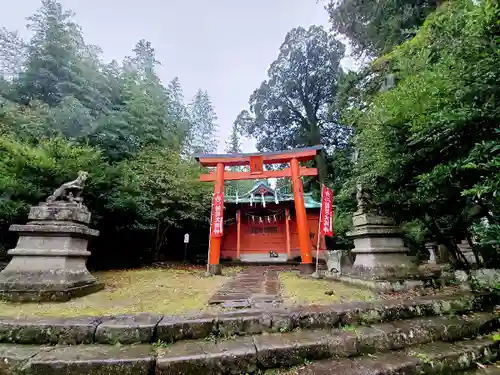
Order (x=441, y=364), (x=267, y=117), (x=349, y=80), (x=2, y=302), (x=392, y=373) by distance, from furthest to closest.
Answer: (x=267, y=117)
(x=349, y=80)
(x=2, y=302)
(x=441, y=364)
(x=392, y=373)

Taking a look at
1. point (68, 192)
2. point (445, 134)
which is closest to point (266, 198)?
point (68, 192)

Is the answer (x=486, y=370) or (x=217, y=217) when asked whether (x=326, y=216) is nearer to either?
(x=217, y=217)

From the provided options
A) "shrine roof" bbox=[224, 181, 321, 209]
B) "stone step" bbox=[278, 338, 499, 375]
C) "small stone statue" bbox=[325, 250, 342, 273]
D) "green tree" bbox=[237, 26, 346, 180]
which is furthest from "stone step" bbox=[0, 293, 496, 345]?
"green tree" bbox=[237, 26, 346, 180]

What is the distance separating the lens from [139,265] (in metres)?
11.1

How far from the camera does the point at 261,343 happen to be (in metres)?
2.30

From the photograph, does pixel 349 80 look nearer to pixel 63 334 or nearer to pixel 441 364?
pixel 441 364

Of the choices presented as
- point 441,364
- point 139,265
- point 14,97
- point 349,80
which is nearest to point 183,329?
point 441,364

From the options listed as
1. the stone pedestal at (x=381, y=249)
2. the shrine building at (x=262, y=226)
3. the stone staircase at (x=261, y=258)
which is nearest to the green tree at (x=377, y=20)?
the stone pedestal at (x=381, y=249)

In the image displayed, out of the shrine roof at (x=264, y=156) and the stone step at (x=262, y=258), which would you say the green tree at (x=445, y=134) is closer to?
the shrine roof at (x=264, y=156)

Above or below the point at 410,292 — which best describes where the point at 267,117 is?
above

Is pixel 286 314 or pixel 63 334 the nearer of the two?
pixel 63 334

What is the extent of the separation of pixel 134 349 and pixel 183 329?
1.44 feet

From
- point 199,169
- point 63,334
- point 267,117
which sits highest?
point 267,117

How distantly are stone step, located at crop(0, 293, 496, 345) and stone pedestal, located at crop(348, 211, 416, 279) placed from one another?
5.21 ft
